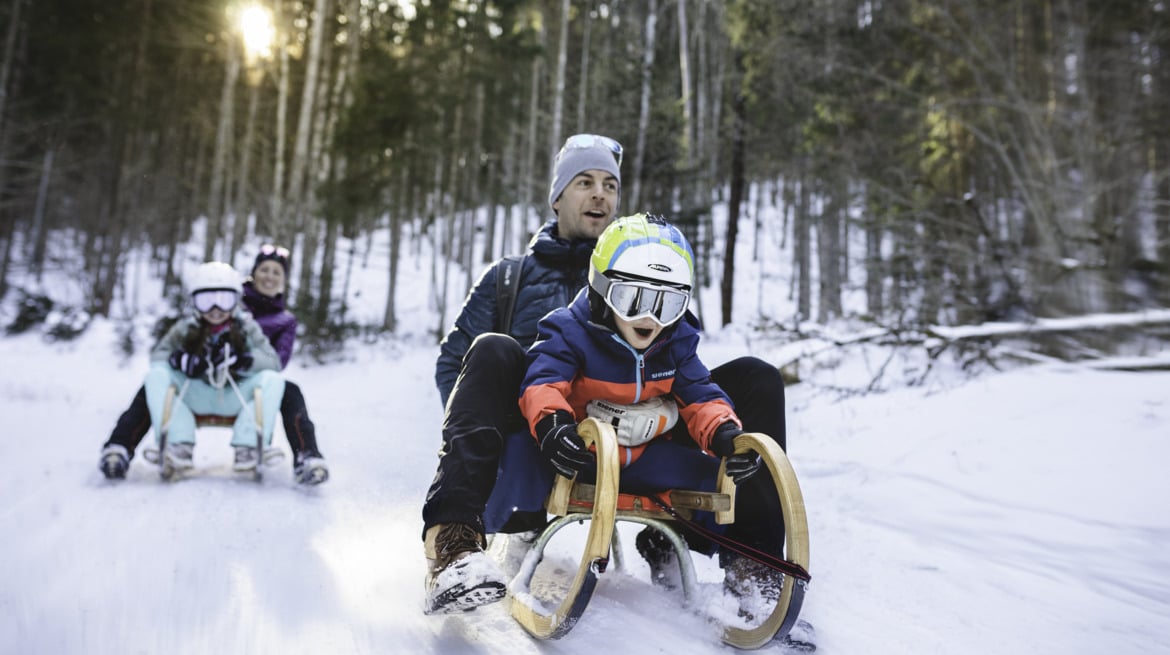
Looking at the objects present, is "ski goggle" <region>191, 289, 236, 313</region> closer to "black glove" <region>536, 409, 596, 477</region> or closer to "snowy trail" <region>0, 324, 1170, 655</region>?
"snowy trail" <region>0, 324, 1170, 655</region>

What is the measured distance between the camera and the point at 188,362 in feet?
13.4

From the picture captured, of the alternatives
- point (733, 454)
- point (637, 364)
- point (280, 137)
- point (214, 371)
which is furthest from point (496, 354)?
point (280, 137)

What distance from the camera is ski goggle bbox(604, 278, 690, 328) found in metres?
1.96

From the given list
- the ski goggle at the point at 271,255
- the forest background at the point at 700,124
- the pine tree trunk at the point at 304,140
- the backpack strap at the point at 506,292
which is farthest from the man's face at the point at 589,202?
the pine tree trunk at the point at 304,140

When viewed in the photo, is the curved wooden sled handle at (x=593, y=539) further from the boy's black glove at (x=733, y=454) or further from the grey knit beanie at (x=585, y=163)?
the grey knit beanie at (x=585, y=163)

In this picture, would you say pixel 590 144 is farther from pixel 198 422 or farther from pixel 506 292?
pixel 198 422

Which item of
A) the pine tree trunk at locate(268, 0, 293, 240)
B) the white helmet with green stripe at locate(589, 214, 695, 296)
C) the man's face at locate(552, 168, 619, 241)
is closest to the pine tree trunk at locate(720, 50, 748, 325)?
the pine tree trunk at locate(268, 0, 293, 240)

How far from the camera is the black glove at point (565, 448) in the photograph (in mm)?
1650

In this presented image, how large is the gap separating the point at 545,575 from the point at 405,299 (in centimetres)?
2254

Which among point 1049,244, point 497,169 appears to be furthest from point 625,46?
point 1049,244

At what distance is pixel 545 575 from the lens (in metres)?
2.36

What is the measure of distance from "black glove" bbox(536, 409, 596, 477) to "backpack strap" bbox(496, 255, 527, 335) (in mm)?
1162

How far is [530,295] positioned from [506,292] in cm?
10

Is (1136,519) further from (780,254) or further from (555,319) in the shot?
(780,254)
